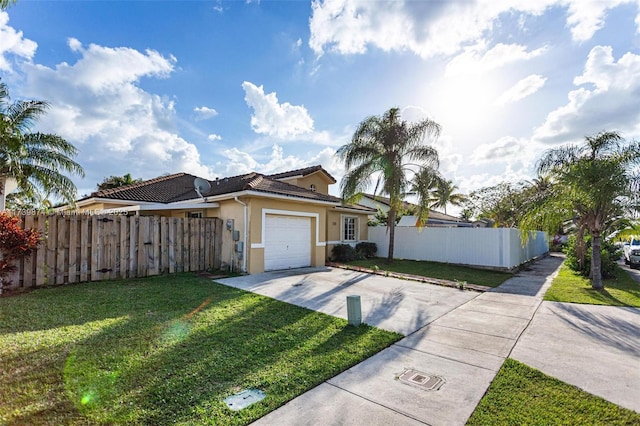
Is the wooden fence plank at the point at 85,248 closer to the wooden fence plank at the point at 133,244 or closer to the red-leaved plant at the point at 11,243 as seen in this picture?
the wooden fence plank at the point at 133,244

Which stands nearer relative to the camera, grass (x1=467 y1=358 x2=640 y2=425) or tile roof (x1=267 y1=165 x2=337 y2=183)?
grass (x1=467 y1=358 x2=640 y2=425)

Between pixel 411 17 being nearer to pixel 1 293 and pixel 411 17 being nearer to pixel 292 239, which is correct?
pixel 292 239

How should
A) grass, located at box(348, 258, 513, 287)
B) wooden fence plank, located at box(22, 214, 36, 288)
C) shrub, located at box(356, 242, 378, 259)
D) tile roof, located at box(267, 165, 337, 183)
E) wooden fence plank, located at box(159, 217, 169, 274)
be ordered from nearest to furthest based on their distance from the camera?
wooden fence plank, located at box(22, 214, 36, 288), wooden fence plank, located at box(159, 217, 169, 274), grass, located at box(348, 258, 513, 287), shrub, located at box(356, 242, 378, 259), tile roof, located at box(267, 165, 337, 183)

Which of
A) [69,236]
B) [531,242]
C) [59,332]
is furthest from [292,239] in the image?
[531,242]

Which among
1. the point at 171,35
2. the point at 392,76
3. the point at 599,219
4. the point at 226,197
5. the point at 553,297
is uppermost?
the point at 171,35

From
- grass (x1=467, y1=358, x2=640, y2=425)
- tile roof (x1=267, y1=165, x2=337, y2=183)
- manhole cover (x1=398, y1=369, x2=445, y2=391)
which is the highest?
tile roof (x1=267, y1=165, x2=337, y2=183)

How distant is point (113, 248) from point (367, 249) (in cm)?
1370

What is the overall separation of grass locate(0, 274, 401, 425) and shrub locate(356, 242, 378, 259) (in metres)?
12.0

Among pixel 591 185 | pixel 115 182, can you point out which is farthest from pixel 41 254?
pixel 115 182

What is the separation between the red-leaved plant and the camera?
23.6ft

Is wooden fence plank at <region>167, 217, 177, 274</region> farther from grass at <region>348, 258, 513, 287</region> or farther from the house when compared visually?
grass at <region>348, 258, 513, 287</region>

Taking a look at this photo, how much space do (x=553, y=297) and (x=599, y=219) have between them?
3.85 m

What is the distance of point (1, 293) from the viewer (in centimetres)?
750

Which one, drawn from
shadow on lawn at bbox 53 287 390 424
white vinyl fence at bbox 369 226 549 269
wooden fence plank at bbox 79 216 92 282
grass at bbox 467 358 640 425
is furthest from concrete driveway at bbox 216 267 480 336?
white vinyl fence at bbox 369 226 549 269
